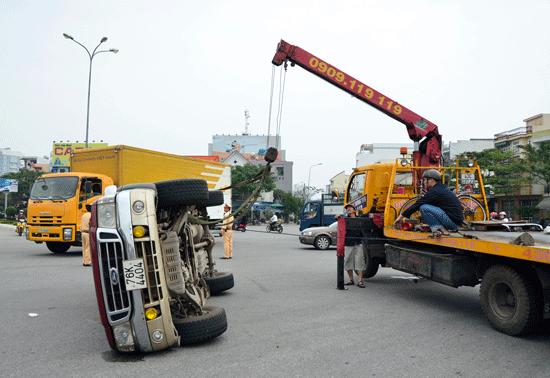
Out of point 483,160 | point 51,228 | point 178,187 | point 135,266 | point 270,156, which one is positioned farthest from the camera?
point 483,160

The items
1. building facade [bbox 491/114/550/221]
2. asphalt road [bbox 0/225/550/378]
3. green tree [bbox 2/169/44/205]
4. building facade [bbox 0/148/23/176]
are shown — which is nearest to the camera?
asphalt road [bbox 0/225/550/378]

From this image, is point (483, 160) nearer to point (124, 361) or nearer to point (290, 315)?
point (290, 315)

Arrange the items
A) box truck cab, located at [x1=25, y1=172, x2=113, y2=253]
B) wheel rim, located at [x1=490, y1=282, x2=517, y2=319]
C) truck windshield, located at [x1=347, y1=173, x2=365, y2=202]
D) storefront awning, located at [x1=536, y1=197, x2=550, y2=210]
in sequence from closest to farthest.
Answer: wheel rim, located at [x1=490, y1=282, x2=517, y2=319] → truck windshield, located at [x1=347, y1=173, x2=365, y2=202] → box truck cab, located at [x1=25, y1=172, x2=113, y2=253] → storefront awning, located at [x1=536, y1=197, x2=550, y2=210]

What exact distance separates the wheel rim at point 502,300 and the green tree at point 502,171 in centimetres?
3390

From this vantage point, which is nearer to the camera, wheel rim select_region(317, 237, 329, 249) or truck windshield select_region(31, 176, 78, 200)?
truck windshield select_region(31, 176, 78, 200)

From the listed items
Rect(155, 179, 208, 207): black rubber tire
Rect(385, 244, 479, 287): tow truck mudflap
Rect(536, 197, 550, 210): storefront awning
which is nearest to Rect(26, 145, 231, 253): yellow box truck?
Rect(385, 244, 479, 287): tow truck mudflap

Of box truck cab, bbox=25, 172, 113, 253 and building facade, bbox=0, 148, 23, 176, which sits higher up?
building facade, bbox=0, 148, 23, 176

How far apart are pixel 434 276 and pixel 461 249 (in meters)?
0.65

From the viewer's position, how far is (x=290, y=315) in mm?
6305

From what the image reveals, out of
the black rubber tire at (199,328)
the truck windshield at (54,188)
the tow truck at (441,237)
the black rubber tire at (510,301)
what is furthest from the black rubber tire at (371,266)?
the truck windshield at (54,188)

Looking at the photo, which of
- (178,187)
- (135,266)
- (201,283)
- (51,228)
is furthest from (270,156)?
(51,228)

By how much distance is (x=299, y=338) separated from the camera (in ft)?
16.9

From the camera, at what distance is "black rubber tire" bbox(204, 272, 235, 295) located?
7.67 m

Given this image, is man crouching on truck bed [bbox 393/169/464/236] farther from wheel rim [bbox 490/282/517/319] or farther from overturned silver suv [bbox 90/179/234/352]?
overturned silver suv [bbox 90/179/234/352]
